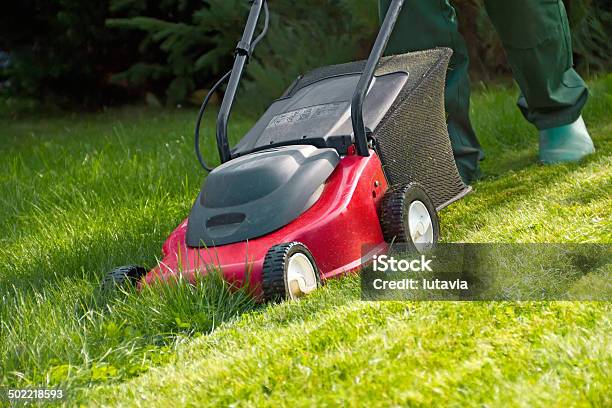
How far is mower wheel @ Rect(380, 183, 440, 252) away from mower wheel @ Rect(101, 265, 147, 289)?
1.99ft

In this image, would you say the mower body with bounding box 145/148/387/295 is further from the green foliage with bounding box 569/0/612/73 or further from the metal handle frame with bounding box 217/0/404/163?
the green foliage with bounding box 569/0/612/73

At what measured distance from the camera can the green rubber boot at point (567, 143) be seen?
3100 millimetres

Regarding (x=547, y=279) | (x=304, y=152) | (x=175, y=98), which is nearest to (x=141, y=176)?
(x=304, y=152)

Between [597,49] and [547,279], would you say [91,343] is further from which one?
[597,49]

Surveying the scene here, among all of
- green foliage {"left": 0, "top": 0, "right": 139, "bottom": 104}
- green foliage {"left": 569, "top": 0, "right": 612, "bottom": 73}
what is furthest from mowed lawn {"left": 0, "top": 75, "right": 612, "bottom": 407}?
green foliage {"left": 0, "top": 0, "right": 139, "bottom": 104}

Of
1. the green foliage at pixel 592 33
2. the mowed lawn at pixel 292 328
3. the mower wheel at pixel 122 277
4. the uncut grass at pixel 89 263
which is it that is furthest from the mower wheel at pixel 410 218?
the green foliage at pixel 592 33

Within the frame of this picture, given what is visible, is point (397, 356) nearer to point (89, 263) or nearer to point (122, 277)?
point (122, 277)

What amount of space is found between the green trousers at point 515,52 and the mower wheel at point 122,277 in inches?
48.9

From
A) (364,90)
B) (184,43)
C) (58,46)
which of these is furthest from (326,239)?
(58,46)

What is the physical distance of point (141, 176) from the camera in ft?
11.4

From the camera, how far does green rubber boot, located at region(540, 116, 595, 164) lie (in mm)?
3100

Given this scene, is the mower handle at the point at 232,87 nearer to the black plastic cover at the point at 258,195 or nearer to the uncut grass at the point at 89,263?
the black plastic cover at the point at 258,195

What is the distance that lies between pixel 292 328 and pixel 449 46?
59.8 inches

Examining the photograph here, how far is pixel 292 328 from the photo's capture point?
1.75m
